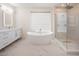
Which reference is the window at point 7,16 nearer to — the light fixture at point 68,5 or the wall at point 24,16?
the wall at point 24,16

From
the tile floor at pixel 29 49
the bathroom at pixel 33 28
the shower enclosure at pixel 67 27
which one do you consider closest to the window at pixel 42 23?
the bathroom at pixel 33 28

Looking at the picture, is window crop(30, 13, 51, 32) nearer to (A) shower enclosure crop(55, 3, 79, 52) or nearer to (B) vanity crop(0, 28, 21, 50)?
(A) shower enclosure crop(55, 3, 79, 52)

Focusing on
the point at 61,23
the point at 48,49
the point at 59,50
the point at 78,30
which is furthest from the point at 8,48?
the point at 78,30

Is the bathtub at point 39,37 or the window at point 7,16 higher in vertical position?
the window at point 7,16

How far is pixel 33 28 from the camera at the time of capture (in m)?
2.34

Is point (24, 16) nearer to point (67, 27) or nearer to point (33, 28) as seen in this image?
point (33, 28)

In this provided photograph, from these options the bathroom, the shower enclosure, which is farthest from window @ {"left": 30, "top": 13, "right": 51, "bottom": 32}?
the shower enclosure

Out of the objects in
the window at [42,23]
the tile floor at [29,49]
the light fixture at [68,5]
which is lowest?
the tile floor at [29,49]

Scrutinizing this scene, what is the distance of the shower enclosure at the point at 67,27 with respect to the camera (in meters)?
2.45

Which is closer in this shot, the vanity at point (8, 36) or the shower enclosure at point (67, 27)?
the vanity at point (8, 36)

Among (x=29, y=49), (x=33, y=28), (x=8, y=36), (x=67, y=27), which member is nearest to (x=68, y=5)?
(x=67, y=27)

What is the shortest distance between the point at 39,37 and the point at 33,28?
0.67 ft

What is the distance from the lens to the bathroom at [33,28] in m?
2.26

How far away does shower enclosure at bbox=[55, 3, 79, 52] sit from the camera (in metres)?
2.45
